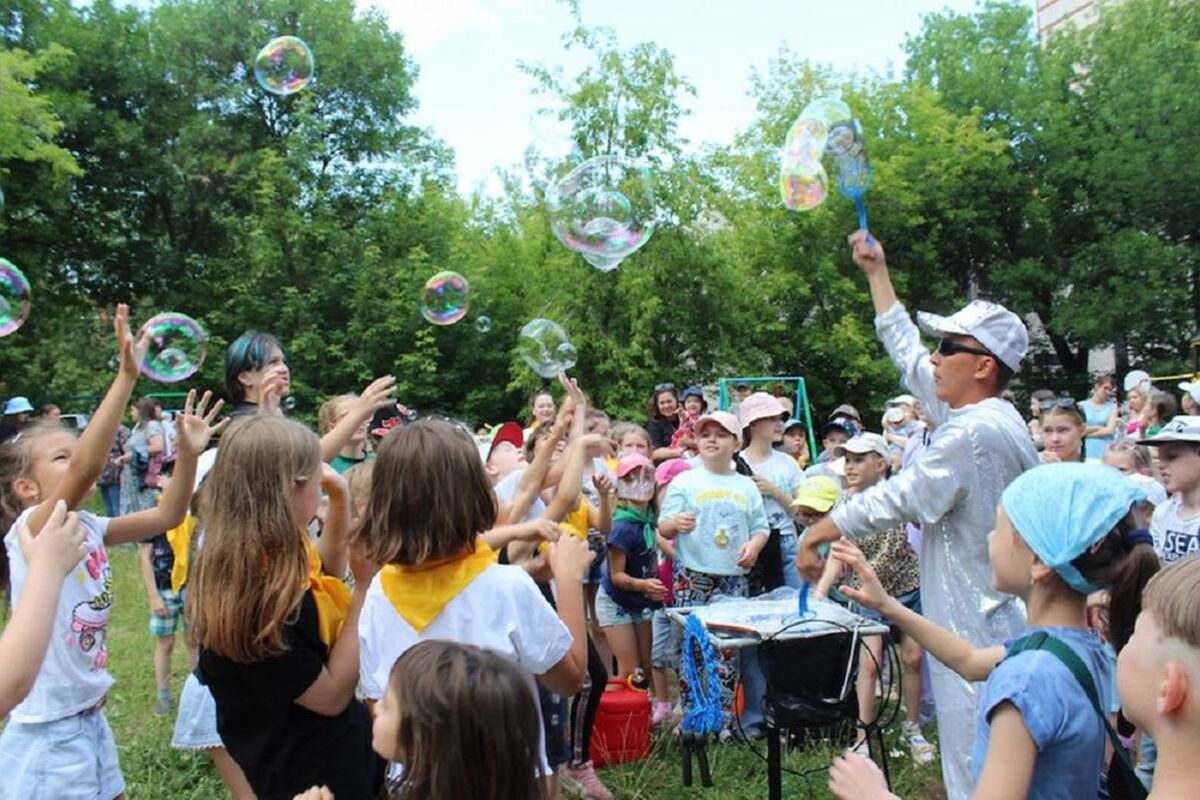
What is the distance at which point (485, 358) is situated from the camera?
72.3 feet

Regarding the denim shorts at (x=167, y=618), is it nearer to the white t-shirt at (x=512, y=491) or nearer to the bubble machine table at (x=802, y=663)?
the white t-shirt at (x=512, y=491)

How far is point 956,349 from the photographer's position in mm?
2939

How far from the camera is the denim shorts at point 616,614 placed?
5.45 meters

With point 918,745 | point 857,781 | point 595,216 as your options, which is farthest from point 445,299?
point 857,781

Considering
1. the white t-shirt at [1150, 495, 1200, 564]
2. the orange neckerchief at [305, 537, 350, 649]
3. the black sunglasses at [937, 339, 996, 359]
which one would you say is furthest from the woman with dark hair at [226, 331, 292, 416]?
the white t-shirt at [1150, 495, 1200, 564]

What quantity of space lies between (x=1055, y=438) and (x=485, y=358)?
17.3 meters

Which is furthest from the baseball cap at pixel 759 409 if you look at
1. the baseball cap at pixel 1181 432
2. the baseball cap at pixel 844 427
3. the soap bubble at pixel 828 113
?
the baseball cap at pixel 1181 432

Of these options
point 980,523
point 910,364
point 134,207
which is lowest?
point 980,523

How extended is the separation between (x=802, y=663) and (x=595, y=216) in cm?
381

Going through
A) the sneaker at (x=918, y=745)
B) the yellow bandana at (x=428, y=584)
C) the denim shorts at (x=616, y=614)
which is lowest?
the sneaker at (x=918, y=745)

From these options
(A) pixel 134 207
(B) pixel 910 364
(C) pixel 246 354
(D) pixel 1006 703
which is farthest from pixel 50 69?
(D) pixel 1006 703

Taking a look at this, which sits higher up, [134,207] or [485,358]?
[134,207]

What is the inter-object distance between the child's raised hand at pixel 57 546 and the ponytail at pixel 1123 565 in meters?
2.06

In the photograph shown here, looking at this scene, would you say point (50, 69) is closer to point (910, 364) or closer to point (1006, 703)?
point (910, 364)
